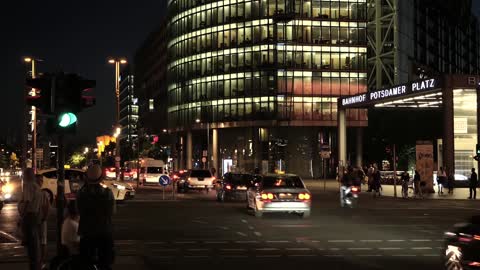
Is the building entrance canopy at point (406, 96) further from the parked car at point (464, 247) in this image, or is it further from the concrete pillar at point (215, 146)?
the parked car at point (464, 247)

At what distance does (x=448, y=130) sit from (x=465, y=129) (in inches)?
222

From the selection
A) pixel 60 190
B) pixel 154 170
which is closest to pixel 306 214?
pixel 60 190

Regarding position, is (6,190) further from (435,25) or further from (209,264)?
(435,25)

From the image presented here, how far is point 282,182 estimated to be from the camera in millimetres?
25656

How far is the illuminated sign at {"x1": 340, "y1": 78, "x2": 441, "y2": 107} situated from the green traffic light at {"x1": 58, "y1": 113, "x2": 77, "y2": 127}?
38.5m

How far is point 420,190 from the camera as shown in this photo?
41938mm

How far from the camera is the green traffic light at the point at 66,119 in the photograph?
36.1 ft

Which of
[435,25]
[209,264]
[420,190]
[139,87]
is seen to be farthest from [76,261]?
[139,87]

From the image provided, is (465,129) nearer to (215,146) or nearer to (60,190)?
(60,190)

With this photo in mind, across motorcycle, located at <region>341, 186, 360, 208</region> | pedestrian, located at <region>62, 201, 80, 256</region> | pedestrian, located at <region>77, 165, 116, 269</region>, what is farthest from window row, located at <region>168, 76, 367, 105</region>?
pedestrian, located at <region>77, 165, 116, 269</region>

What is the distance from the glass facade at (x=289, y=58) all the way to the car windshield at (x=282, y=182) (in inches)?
2495

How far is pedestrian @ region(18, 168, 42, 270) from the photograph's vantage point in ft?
36.7

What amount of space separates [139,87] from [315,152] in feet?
260

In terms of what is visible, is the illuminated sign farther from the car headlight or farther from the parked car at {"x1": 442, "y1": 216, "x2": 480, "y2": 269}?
the parked car at {"x1": 442, "y1": 216, "x2": 480, "y2": 269}
